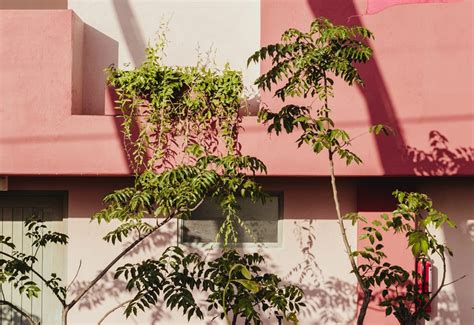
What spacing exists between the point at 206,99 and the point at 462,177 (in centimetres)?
291

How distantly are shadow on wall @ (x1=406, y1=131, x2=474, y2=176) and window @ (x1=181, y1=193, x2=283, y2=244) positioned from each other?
1632mm

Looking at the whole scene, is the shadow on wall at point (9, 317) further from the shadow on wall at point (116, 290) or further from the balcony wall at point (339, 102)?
the balcony wall at point (339, 102)

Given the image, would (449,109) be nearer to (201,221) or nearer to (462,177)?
(462,177)

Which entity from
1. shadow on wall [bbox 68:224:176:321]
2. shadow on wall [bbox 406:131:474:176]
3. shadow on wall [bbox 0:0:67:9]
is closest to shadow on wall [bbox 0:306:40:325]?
shadow on wall [bbox 68:224:176:321]

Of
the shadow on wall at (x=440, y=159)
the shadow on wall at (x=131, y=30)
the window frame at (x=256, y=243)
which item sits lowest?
the window frame at (x=256, y=243)

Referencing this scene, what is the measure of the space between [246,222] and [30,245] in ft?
7.90

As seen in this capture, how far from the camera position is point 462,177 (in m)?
8.36

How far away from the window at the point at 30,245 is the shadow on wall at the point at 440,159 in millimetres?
3843

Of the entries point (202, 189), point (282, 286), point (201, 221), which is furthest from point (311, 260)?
point (202, 189)

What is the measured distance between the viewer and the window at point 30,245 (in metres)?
8.58

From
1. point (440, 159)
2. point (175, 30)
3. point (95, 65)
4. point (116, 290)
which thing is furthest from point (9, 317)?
point (440, 159)

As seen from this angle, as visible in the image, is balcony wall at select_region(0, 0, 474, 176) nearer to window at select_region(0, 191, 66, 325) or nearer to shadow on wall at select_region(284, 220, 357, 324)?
window at select_region(0, 191, 66, 325)

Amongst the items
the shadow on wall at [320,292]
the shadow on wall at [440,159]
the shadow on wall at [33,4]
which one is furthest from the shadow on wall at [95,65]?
the shadow on wall at [440,159]

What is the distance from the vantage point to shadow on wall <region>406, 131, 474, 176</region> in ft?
25.2
